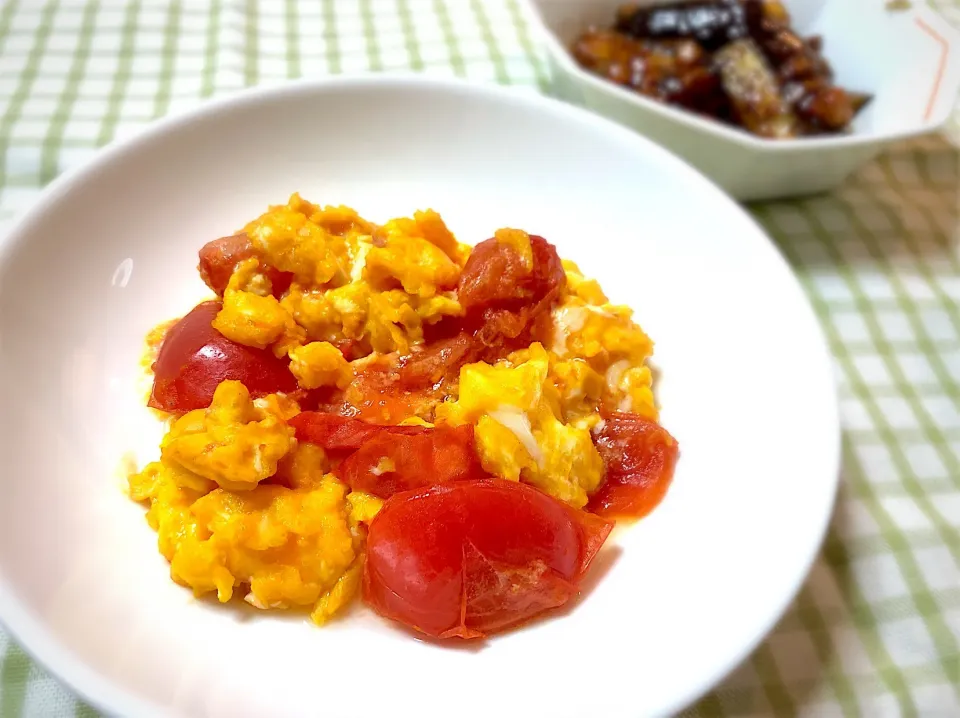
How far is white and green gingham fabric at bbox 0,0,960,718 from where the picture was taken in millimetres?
1194

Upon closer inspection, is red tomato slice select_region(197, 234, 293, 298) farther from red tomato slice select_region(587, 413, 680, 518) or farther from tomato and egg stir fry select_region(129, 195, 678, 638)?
red tomato slice select_region(587, 413, 680, 518)

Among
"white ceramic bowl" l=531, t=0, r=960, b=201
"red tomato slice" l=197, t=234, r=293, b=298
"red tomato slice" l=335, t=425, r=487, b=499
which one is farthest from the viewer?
"white ceramic bowl" l=531, t=0, r=960, b=201

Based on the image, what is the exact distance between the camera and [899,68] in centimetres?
188

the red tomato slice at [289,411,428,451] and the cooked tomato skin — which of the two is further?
the cooked tomato skin

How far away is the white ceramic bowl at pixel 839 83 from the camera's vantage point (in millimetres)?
1644

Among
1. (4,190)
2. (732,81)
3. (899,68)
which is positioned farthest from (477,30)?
(4,190)

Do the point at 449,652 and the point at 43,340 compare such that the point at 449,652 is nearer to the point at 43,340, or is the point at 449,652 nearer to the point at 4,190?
the point at 43,340

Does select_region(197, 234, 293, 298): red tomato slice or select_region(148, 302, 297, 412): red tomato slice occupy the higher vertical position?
select_region(197, 234, 293, 298): red tomato slice

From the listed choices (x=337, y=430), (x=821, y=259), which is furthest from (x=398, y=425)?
(x=821, y=259)

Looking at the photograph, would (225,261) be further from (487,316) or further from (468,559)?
(468,559)

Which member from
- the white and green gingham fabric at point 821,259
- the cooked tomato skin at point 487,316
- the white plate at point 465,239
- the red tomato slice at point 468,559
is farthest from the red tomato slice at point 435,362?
the white and green gingham fabric at point 821,259

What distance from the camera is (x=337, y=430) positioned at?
119cm

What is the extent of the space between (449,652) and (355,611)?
153 millimetres

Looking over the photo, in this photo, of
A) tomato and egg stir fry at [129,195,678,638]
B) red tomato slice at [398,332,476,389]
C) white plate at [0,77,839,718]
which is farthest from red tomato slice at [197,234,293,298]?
red tomato slice at [398,332,476,389]
